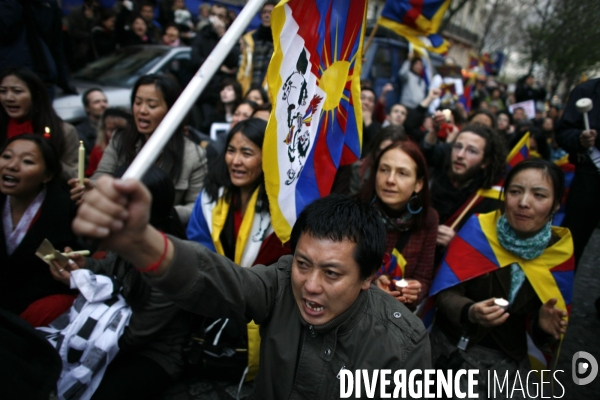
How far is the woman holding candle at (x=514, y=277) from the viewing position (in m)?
2.29

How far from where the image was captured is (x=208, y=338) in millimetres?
2482

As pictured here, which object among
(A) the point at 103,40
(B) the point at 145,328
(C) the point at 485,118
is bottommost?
(B) the point at 145,328

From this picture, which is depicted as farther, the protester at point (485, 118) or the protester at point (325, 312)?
the protester at point (485, 118)

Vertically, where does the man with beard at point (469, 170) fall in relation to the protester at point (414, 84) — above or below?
below

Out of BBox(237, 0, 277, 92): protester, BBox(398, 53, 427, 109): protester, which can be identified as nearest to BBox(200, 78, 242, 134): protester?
BBox(237, 0, 277, 92): protester

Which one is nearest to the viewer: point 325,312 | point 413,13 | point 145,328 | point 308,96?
point 325,312

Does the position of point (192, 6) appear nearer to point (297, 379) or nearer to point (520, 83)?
point (520, 83)

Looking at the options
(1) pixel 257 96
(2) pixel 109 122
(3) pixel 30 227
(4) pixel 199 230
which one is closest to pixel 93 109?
(2) pixel 109 122

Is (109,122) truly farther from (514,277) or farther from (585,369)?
(585,369)

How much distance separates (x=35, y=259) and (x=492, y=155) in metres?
3.19

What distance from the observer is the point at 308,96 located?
2.05m

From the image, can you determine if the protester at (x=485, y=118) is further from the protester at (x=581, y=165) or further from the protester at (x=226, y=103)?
the protester at (x=226, y=103)

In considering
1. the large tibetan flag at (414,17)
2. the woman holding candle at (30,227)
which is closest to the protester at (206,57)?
the large tibetan flag at (414,17)

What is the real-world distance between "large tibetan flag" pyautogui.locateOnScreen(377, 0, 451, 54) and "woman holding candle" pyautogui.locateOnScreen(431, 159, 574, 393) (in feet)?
8.29
